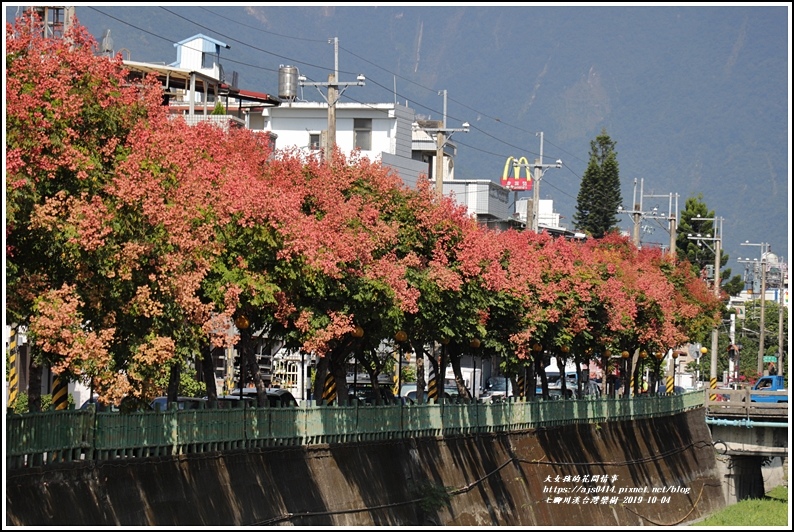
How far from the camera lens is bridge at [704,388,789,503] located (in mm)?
60469

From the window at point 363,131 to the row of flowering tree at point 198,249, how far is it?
38.1 meters

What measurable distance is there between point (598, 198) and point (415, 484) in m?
97.2

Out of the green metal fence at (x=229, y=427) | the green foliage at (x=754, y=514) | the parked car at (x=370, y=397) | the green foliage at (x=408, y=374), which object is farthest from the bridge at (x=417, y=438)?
the green foliage at (x=408, y=374)

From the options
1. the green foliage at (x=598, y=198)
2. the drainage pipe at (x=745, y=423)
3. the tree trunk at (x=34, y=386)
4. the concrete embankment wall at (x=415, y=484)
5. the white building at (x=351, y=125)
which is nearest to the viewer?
the tree trunk at (x=34, y=386)

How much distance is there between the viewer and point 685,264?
72875mm

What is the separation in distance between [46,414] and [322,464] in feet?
36.1

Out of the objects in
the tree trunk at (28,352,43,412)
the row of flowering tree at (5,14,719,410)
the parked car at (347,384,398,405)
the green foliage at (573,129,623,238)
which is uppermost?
the green foliage at (573,129,623,238)

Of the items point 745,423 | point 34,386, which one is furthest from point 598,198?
point 34,386

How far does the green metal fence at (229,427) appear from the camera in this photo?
2402 cm

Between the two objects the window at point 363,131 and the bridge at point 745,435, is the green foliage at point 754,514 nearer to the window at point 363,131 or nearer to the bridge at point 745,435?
the bridge at point 745,435

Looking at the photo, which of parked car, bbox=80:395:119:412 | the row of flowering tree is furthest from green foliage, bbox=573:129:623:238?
parked car, bbox=80:395:119:412

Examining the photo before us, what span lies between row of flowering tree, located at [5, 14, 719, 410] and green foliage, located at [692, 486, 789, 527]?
38.9ft

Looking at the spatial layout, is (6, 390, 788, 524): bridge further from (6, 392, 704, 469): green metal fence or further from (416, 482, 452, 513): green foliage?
(416, 482, 452, 513): green foliage

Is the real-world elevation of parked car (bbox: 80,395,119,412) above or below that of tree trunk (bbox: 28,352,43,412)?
below
